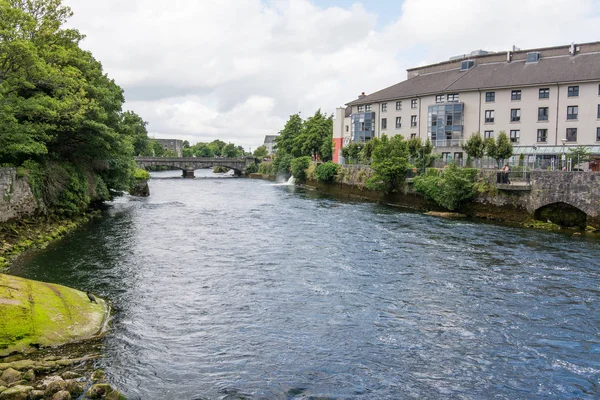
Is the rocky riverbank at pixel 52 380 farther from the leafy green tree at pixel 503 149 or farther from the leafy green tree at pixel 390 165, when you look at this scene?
the leafy green tree at pixel 390 165

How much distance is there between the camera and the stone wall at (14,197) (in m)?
25.8

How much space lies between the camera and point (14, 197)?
26969 millimetres

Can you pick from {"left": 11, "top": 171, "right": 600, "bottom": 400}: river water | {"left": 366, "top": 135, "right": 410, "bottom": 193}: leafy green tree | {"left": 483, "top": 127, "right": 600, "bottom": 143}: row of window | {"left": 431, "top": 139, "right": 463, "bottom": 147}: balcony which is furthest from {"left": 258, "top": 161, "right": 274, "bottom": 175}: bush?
{"left": 11, "top": 171, "right": 600, "bottom": 400}: river water

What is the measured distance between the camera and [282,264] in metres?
24.0

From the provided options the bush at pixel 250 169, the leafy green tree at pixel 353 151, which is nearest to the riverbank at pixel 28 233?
the leafy green tree at pixel 353 151

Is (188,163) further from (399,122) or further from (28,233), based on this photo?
(28,233)

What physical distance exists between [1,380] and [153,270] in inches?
459

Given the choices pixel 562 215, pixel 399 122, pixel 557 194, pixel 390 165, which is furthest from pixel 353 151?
pixel 562 215

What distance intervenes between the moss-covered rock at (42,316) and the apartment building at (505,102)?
4587 centimetres

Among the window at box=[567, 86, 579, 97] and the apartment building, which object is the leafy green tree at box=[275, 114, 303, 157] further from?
the window at box=[567, 86, 579, 97]

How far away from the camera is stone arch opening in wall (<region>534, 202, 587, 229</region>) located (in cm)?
3697

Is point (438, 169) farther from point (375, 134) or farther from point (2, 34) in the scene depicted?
point (2, 34)

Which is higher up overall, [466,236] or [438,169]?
[438,169]

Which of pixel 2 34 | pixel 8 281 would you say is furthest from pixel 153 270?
pixel 2 34
